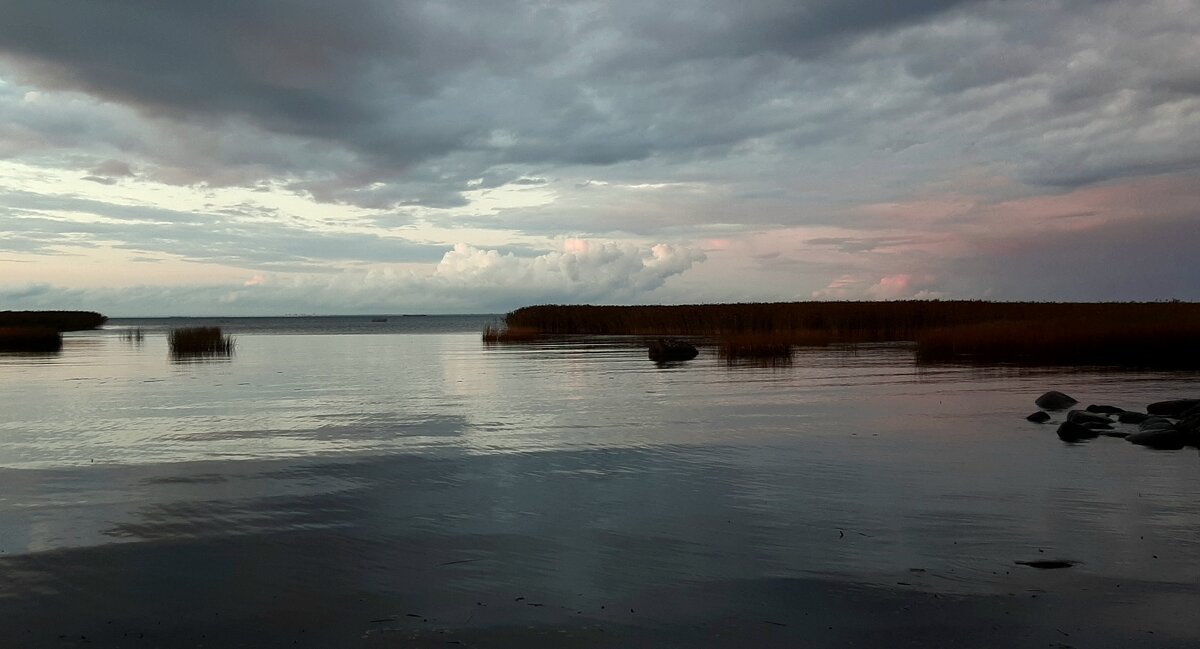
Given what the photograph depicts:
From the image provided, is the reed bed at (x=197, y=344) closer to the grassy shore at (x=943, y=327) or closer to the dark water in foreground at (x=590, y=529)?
the grassy shore at (x=943, y=327)

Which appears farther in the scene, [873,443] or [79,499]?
[873,443]

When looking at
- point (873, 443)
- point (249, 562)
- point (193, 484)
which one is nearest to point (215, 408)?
point (193, 484)

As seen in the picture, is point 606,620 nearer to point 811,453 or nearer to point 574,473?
point 574,473

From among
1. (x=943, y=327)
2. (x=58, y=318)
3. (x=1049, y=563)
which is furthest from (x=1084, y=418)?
(x=58, y=318)

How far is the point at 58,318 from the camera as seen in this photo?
101 meters

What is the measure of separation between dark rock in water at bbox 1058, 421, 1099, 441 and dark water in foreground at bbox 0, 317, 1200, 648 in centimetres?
22

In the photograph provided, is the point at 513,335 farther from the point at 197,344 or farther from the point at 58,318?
the point at 58,318

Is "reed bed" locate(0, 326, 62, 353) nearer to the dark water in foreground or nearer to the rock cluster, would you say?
the dark water in foreground

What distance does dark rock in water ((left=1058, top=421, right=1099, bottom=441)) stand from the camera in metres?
14.2

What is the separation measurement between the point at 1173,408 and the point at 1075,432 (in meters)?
4.46

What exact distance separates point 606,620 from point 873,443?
30.0ft

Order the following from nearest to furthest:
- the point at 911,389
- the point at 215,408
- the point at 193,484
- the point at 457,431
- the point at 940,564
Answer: the point at 940,564 < the point at 193,484 < the point at 457,431 < the point at 215,408 < the point at 911,389

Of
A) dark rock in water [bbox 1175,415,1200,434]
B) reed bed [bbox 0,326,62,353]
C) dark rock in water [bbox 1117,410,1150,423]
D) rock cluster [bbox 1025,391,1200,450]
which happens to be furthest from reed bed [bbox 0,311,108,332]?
dark rock in water [bbox 1175,415,1200,434]

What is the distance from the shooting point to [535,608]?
244 inches
